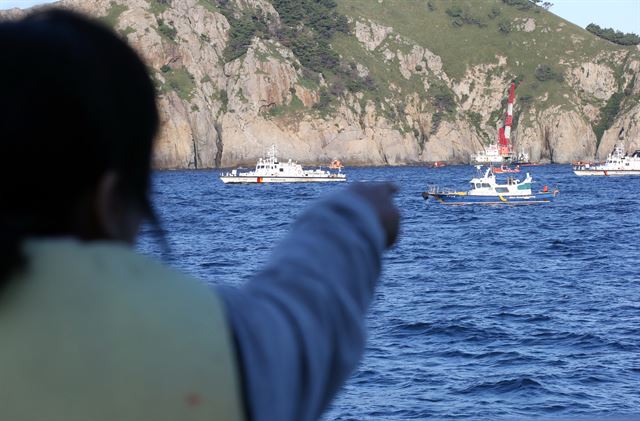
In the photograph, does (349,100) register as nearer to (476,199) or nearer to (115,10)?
(115,10)

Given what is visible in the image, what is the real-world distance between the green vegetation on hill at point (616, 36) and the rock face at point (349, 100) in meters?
7.02

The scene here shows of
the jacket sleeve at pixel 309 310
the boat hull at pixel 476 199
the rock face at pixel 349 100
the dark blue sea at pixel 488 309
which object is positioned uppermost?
the rock face at pixel 349 100

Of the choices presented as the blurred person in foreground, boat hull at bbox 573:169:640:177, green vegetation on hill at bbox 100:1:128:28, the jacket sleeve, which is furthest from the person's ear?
green vegetation on hill at bbox 100:1:128:28

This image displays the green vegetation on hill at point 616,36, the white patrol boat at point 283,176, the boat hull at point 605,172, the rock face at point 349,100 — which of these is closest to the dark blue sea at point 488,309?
the white patrol boat at point 283,176

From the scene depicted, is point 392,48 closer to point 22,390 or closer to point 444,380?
point 444,380

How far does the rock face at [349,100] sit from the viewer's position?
113 meters

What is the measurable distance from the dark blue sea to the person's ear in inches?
2.0

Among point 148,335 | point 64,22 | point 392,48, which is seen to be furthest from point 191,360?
point 392,48

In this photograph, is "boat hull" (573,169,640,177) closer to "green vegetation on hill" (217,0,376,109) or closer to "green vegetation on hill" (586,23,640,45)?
"green vegetation on hill" (217,0,376,109)

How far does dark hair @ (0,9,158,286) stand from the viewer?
2.52 feet

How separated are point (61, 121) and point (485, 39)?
157747mm

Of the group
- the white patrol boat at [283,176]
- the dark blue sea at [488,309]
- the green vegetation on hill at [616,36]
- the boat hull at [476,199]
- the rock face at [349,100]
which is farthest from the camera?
the green vegetation on hill at [616,36]

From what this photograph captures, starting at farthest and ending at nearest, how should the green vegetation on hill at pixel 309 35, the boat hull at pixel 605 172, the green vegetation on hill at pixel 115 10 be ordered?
the green vegetation on hill at pixel 309 35, the green vegetation on hill at pixel 115 10, the boat hull at pixel 605 172

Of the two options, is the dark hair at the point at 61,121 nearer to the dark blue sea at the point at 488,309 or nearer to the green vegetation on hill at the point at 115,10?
the dark blue sea at the point at 488,309
